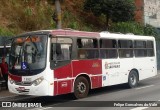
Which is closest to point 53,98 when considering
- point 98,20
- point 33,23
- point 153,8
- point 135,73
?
point 135,73

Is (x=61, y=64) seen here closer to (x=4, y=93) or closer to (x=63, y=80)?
(x=63, y=80)

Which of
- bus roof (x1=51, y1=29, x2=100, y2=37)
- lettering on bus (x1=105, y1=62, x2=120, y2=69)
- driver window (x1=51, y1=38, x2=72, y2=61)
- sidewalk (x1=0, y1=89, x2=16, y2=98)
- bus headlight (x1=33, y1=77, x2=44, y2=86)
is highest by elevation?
bus roof (x1=51, y1=29, x2=100, y2=37)

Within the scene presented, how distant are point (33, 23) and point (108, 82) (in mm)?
10470

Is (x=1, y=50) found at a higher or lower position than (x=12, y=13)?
lower

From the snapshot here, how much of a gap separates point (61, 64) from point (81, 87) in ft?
5.04

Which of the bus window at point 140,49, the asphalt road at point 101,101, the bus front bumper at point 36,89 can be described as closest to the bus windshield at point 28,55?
the bus front bumper at point 36,89

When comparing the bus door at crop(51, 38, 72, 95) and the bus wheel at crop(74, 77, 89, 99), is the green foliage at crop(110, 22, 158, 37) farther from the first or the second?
the bus door at crop(51, 38, 72, 95)

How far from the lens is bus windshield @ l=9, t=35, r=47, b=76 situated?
13422 millimetres

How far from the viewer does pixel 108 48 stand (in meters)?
16.6

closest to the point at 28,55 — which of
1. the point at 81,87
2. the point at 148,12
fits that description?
the point at 81,87

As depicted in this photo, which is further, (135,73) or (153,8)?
(153,8)

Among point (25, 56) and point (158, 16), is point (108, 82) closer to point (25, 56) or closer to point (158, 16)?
point (25, 56)

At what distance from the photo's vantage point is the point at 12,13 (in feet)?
83.0

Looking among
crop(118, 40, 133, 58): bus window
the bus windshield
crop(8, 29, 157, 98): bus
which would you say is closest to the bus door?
crop(8, 29, 157, 98): bus
